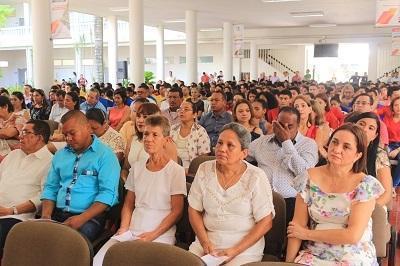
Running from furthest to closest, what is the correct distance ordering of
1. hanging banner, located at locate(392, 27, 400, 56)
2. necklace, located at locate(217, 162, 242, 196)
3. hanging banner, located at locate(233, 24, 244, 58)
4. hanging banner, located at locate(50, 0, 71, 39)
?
hanging banner, located at locate(233, 24, 244, 58) < hanging banner, located at locate(392, 27, 400, 56) < hanging banner, located at locate(50, 0, 71, 39) < necklace, located at locate(217, 162, 242, 196)

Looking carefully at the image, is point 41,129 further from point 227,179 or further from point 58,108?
point 58,108

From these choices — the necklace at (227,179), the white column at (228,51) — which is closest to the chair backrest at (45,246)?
the necklace at (227,179)

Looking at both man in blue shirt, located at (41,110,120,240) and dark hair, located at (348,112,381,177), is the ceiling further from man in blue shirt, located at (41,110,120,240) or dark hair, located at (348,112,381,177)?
man in blue shirt, located at (41,110,120,240)

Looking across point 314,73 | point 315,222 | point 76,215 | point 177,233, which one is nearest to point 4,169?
point 76,215

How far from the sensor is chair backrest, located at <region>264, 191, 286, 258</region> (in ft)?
10.1

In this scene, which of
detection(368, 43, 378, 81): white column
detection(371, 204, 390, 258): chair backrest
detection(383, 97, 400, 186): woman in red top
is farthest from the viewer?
detection(368, 43, 378, 81): white column

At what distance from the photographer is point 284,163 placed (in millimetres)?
3771

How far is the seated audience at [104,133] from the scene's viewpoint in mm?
4742

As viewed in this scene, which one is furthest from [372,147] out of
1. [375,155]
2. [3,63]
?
[3,63]

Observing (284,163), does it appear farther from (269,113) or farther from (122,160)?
(269,113)

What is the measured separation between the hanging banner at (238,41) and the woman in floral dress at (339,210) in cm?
1664

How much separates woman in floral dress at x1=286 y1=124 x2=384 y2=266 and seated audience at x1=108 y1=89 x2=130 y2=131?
4.86 meters

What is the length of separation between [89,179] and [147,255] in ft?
4.53

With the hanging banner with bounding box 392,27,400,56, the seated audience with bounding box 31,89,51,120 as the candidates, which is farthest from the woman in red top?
the hanging banner with bounding box 392,27,400,56
